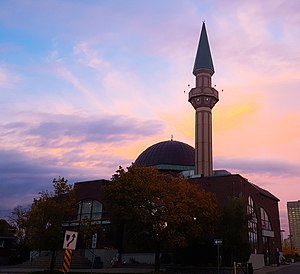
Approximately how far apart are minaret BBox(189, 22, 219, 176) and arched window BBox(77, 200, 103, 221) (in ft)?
53.6

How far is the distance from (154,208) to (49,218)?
31.4 feet

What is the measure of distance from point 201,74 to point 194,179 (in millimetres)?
22489

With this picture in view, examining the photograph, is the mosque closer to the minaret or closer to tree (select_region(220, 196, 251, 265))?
the minaret

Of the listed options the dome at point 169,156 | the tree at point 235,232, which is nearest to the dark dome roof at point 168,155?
the dome at point 169,156

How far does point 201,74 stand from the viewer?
68938mm

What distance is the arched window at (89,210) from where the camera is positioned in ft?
191

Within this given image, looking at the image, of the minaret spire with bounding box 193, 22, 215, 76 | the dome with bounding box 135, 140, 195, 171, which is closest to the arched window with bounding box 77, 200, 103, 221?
the dome with bounding box 135, 140, 195, 171

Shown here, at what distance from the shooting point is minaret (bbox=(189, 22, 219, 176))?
6294cm

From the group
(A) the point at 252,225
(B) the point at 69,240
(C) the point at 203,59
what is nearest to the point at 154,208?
(B) the point at 69,240

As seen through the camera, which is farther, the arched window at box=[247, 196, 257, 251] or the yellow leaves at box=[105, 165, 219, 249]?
the arched window at box=[247, 196, 257, 251]

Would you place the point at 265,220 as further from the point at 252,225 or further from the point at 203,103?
the point at 203,103

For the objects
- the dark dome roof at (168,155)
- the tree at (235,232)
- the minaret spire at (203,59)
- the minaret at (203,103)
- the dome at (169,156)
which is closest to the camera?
the tree at (235,232)

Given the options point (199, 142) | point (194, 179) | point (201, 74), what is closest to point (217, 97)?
point (201, 74)

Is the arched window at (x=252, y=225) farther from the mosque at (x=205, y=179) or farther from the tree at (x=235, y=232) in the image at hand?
the tree at (x=235, y=232)
